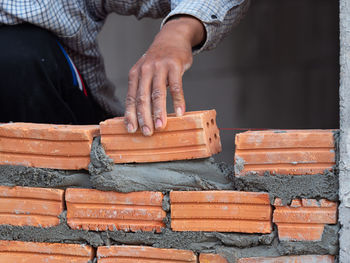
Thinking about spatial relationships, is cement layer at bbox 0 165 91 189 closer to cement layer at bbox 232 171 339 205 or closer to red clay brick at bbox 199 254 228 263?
red clay brick at bbox 199 254 228 263

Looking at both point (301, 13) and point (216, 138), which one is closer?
point (216, 138)

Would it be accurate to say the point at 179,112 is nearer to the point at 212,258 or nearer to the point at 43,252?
the point at 212,258

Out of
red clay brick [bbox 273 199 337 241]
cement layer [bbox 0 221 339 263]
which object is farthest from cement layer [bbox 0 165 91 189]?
red clay brick [bbox 273 199 337 241]

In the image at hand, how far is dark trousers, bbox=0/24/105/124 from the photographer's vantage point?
2277mm

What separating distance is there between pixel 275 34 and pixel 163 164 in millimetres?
4973

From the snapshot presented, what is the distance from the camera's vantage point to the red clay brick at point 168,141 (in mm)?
1742

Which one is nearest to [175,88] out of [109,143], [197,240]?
[109,143]

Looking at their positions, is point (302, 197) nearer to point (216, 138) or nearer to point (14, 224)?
point (216, 138)

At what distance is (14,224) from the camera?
1.96 m

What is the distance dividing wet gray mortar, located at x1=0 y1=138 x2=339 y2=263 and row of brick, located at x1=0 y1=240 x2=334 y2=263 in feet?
0.07

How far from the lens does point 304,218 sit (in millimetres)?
1724

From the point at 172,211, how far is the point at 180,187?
10 cm

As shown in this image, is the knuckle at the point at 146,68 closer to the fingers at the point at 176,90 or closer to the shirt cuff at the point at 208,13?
the fingers at the point at 176,90

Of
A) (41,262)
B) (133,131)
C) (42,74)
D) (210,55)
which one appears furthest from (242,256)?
(210,55)
